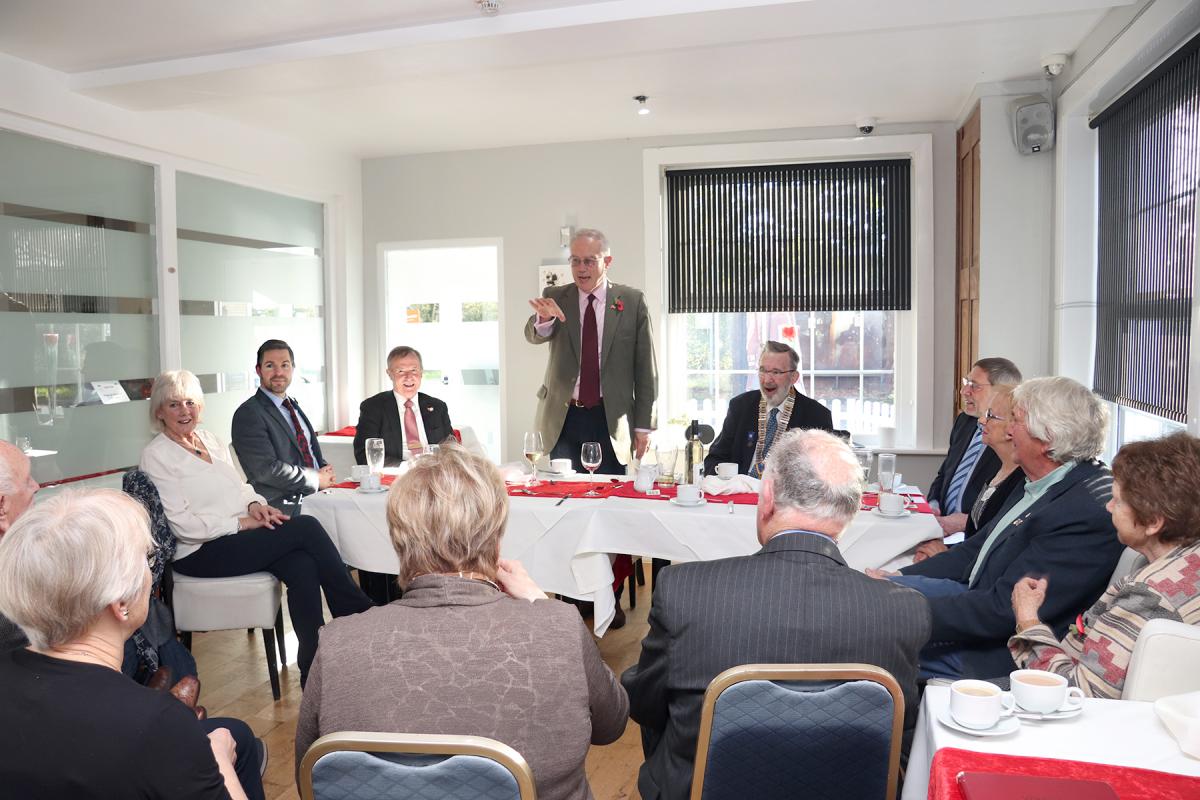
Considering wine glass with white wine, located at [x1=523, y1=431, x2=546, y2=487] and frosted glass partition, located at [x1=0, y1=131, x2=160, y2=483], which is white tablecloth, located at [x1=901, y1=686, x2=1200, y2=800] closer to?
wine glass with white wine, located at [x1=523, y1=431, x2=546, y2=487]

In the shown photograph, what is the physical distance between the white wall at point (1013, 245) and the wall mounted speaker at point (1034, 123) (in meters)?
0.13

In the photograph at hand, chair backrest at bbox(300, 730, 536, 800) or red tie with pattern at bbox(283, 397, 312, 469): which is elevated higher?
red tie with pattern at bbox(283, 397, 312, 469)

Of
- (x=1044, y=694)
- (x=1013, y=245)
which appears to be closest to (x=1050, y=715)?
(x=1044, y=694)

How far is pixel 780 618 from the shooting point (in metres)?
1.56

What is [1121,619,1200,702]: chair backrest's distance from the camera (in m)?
1.54

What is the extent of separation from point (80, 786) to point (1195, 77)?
376cm

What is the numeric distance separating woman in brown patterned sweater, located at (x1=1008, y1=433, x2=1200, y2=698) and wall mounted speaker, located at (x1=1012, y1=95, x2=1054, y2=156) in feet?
11.1

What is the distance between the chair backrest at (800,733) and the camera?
1.46m

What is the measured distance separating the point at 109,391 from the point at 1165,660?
469 cm

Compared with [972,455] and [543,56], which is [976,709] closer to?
[972,455]

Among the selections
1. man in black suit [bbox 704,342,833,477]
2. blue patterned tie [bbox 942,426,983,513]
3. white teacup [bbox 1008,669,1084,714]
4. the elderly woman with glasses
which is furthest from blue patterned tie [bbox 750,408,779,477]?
the elderly woman with glasses

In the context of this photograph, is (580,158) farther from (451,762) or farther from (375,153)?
(451,762)

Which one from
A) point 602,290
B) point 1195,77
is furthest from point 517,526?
point 1195,77

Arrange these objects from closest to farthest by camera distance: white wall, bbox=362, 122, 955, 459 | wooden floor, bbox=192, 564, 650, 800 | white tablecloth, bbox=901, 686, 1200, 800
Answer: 1. white tablecloth, bbox=901, 686, 1200, 800
2. wooden floor, bbox=192, 564, 650, 800
3. white wall, bbox=362, 122, 955, 459
